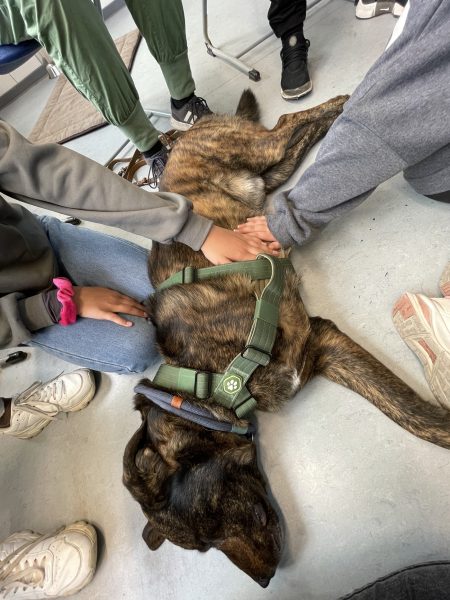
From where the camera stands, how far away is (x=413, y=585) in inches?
40.9

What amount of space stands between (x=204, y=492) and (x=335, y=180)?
1.15 metres

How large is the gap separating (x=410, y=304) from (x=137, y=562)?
5.21 feet

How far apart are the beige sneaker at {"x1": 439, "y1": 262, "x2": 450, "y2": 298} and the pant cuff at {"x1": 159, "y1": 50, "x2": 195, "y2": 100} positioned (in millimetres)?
1979

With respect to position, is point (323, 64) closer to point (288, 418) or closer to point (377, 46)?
point (377, 46)

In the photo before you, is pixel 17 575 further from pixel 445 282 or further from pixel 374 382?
pixel 445 282

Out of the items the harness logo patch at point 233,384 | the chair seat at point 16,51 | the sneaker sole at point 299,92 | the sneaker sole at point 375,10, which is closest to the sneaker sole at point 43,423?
the harness logo patch at point 233,384

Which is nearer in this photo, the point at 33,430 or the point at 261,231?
the point at 261,231

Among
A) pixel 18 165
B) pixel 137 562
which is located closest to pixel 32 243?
pixel 18 165

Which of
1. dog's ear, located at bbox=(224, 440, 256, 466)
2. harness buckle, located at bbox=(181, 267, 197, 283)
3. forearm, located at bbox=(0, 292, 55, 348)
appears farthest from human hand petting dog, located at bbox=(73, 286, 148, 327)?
dog's ear, located at bbox=(224, 440, 256, 466)

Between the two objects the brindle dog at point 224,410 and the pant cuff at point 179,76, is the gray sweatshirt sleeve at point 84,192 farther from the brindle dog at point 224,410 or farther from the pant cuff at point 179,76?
the pant cuff at point 179,76

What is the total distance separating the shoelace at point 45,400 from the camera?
1874 millimetres

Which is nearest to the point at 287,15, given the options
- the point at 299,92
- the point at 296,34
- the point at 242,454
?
the point at 296,34

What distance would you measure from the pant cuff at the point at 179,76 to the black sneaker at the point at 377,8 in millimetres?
1167

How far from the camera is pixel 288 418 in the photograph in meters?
1.51
